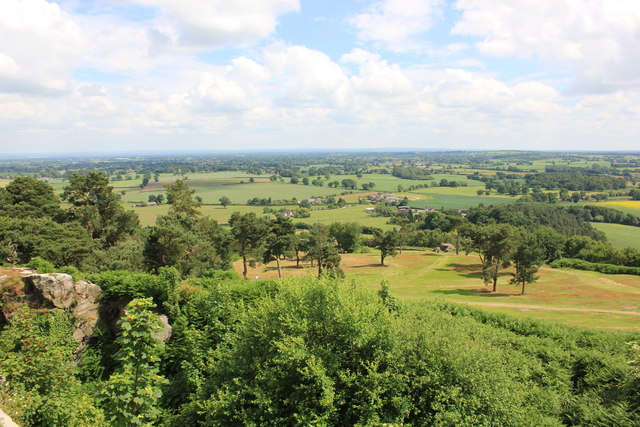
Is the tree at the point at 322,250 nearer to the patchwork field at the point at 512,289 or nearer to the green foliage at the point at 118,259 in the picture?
the patchwork field at the point at 512,289

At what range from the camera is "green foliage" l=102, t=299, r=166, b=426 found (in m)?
8.52

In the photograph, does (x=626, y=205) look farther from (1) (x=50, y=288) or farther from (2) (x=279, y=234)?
(1) (x=50, y=288)

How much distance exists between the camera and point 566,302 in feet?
110

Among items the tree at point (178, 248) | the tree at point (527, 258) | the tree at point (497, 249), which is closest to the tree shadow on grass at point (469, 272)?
the tree at point (497, 249)

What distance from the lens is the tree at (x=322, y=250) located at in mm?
41688

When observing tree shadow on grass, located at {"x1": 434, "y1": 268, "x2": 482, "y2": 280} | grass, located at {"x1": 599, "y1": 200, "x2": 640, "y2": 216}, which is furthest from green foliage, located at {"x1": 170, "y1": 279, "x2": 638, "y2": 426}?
grass, located at {"x1": 599, "y1": 200, "x2": 640, "y2": 216}

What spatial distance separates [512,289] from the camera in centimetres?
4006

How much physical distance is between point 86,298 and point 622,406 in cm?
2261

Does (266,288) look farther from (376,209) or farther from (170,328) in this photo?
(376,209)

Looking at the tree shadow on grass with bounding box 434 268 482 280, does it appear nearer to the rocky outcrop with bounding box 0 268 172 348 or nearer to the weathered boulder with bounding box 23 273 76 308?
the rocky outcrop with bounding box 0 268 172 348

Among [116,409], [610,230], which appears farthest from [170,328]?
[610,230]

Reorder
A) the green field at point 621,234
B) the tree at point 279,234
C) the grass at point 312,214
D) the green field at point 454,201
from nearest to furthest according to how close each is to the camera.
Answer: the tree at point 279,234
the green field at point 621,234
the grass at point 312,214
the green field at point 454,201

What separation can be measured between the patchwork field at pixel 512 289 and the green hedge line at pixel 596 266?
2582mm

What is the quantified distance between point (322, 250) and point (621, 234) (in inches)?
3335
